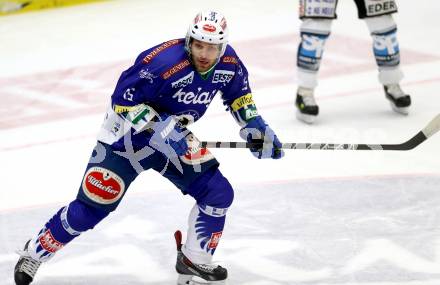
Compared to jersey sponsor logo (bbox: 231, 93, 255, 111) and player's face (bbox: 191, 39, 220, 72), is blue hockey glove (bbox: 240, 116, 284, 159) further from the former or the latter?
player's face (bbox: 191, 39, 220, 72)

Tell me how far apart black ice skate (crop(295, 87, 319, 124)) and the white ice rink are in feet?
0.27

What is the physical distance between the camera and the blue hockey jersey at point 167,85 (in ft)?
12.8

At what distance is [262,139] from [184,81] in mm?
495

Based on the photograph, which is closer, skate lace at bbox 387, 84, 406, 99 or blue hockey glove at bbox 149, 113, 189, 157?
blue hockey glove at bbox 149, 113, 189, 157

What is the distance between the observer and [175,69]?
3.91 m

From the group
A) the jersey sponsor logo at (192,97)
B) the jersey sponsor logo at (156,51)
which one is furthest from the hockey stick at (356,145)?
the jersey sponsor logo at (156,51)

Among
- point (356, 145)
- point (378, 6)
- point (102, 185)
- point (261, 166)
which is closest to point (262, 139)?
point (356, 145)

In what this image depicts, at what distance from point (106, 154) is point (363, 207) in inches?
60.6

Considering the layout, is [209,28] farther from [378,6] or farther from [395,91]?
[395,91]

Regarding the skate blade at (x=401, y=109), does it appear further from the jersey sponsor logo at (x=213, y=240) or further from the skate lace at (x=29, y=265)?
the skate lace at (x=29, y=265)

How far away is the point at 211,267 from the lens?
13.6ft

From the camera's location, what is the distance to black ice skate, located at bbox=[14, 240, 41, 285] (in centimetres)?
416

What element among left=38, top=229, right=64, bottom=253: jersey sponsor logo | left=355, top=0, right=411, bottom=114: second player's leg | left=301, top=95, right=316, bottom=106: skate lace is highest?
left=38, top=229, right=64, bottom=253: jersey sponsor logo

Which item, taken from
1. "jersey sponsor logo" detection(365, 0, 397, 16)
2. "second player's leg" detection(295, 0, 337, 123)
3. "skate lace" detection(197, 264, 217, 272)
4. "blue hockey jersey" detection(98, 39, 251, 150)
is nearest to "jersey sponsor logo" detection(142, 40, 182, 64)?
"blue hockey jersey" detection(98, 39, 251, 150)
